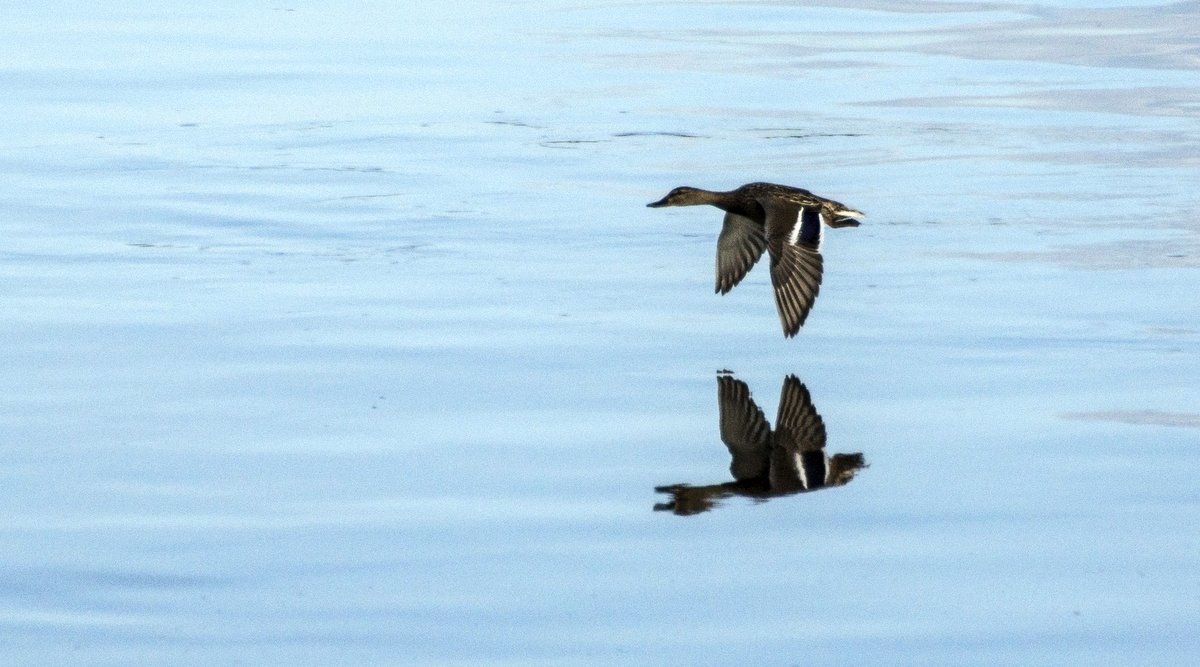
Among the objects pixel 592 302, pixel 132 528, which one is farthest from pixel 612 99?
pixel 132 528

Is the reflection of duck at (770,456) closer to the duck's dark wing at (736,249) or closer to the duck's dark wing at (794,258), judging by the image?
the duck's dark wing at (794,258)

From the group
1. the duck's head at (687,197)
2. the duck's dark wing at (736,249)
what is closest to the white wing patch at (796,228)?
the duck's dark wing at (736,249)

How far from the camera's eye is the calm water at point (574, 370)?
4.92 metres

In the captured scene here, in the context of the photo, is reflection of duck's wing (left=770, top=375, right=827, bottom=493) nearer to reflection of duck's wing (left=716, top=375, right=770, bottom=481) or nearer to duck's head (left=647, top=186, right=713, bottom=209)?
reflection of duck's wing (left=716, top=375, right=770, bottom=481)

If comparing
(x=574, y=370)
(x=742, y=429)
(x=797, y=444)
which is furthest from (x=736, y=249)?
(x=797, y=444)

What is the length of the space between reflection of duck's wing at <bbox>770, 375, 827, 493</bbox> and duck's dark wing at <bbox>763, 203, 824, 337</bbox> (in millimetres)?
724

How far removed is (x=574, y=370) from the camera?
23.8 ft

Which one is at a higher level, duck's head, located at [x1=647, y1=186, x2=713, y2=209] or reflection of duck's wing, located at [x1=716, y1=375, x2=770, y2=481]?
duck's head, located at [x1=647, y1=186, x2=713, y2=209]

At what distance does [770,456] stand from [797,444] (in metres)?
0.16

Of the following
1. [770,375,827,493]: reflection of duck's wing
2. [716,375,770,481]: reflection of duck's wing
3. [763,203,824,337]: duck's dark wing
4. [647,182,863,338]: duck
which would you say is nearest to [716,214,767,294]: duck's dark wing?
[647,182,863,338]: duck

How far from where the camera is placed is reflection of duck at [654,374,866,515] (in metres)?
5.87

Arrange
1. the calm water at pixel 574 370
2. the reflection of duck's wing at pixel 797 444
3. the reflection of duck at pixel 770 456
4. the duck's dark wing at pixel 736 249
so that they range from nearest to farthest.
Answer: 1. the calm water at pixel 574 370
2. the reflection of duck at pixel 770 456
3. the reflection of duck's wing at pixel 797 444
4. the duck's dark wing at pixel 736 249

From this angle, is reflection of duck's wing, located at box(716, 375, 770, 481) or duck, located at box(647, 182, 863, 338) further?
duck, located at box(647, 182, 863, 338)

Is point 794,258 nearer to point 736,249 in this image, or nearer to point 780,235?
point 780,235
